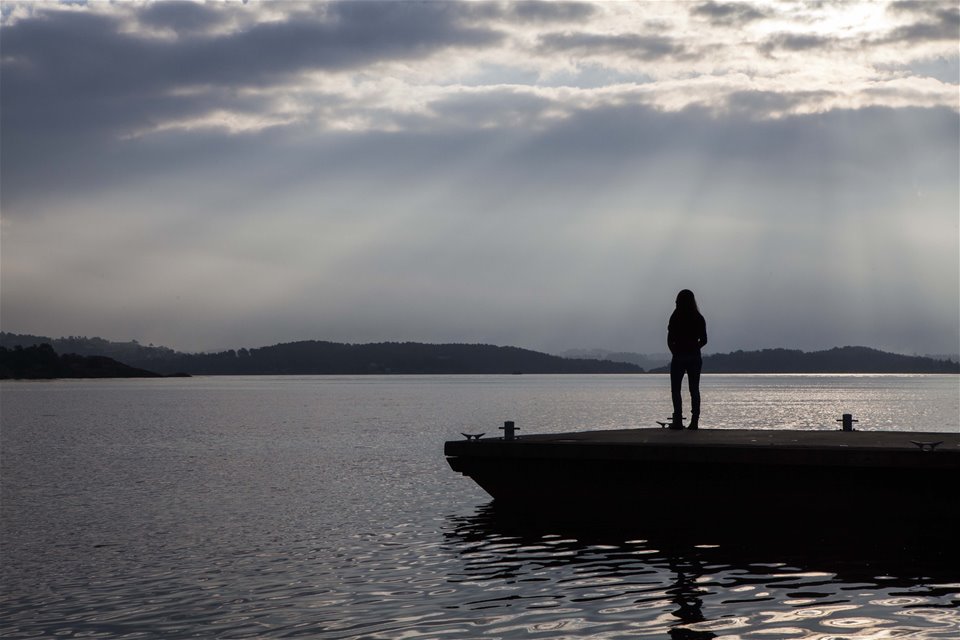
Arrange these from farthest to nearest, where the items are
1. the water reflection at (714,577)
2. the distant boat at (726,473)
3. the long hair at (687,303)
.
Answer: the long hair at (687,303), the distant boat at (726,473), the water reflection at (714,577)

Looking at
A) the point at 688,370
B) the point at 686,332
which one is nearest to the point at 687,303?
the point at 686,332

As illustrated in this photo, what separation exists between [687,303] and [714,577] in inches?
326

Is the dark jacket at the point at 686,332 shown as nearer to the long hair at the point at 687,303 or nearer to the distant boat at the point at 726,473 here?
the long hair at the point at 687,303

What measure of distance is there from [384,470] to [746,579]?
74.1 ft

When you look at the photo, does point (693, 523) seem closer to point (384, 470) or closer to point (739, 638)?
point (739, 638)

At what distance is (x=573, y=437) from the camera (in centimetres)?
2270

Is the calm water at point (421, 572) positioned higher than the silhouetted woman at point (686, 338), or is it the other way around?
the silhouetted woman at point (686, 338)

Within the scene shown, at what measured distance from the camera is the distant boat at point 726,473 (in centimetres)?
1781

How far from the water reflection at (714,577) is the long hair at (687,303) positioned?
487 cm

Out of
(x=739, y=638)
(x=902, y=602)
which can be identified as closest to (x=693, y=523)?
(x=902, y=602)

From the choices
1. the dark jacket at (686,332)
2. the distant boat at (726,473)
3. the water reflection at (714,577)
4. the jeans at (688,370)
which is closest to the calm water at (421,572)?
the water reflection at (714,577)

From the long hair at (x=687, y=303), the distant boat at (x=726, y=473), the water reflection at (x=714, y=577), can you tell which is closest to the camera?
the water reflection at (x=714, y=577)

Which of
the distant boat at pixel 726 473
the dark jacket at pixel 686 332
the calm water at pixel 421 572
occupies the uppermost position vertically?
the dark jacket at pixel 686 332

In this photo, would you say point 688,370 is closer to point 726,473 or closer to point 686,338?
point 686,338
